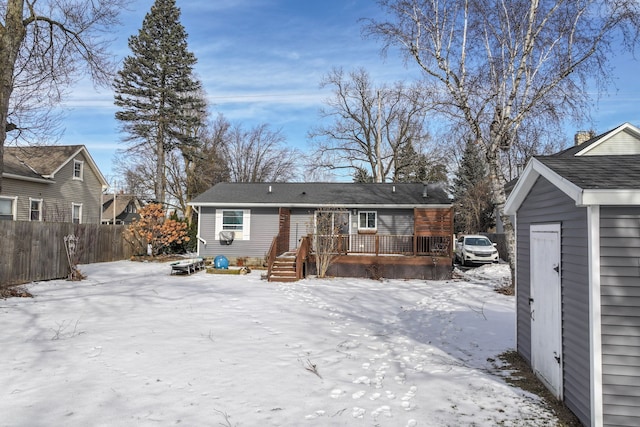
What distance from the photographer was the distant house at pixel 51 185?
706 inches

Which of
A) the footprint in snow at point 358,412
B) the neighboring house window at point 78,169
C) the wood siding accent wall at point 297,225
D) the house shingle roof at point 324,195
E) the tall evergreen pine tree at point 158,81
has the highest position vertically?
the tall evergreen pine tree at point 158,81

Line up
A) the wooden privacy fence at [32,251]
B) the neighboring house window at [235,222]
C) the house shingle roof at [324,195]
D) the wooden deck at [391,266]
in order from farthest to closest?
the neighboring house window at [235,222] < the house shingle roof at [324,195] < the wooden deck at [391,266] < the wooden privacy fence at [32,251]

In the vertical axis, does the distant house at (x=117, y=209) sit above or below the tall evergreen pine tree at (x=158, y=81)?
below

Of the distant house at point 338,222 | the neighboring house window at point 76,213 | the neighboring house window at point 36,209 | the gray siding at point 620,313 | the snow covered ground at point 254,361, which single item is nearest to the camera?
the gray siding at point 620,313

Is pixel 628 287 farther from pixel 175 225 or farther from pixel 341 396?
pixel 175 225

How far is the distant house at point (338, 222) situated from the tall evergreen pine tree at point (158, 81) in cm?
964

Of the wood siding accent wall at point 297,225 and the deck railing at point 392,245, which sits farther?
the wood siding accent wall at point 297,225

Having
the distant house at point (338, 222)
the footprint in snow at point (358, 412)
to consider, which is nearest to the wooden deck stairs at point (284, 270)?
the distant house at point (338, 222)

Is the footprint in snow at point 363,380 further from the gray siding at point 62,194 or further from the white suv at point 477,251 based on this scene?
the gray siding at point 62,194

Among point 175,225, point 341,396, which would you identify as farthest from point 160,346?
point 175,225

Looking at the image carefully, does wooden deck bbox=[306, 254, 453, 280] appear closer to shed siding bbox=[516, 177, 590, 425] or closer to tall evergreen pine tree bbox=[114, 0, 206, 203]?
shed siding bbox=[516, 177, 590, 425]

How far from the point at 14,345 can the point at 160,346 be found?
7.09 feet

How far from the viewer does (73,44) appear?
11953 millimetres

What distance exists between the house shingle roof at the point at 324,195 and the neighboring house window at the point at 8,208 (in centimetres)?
821
